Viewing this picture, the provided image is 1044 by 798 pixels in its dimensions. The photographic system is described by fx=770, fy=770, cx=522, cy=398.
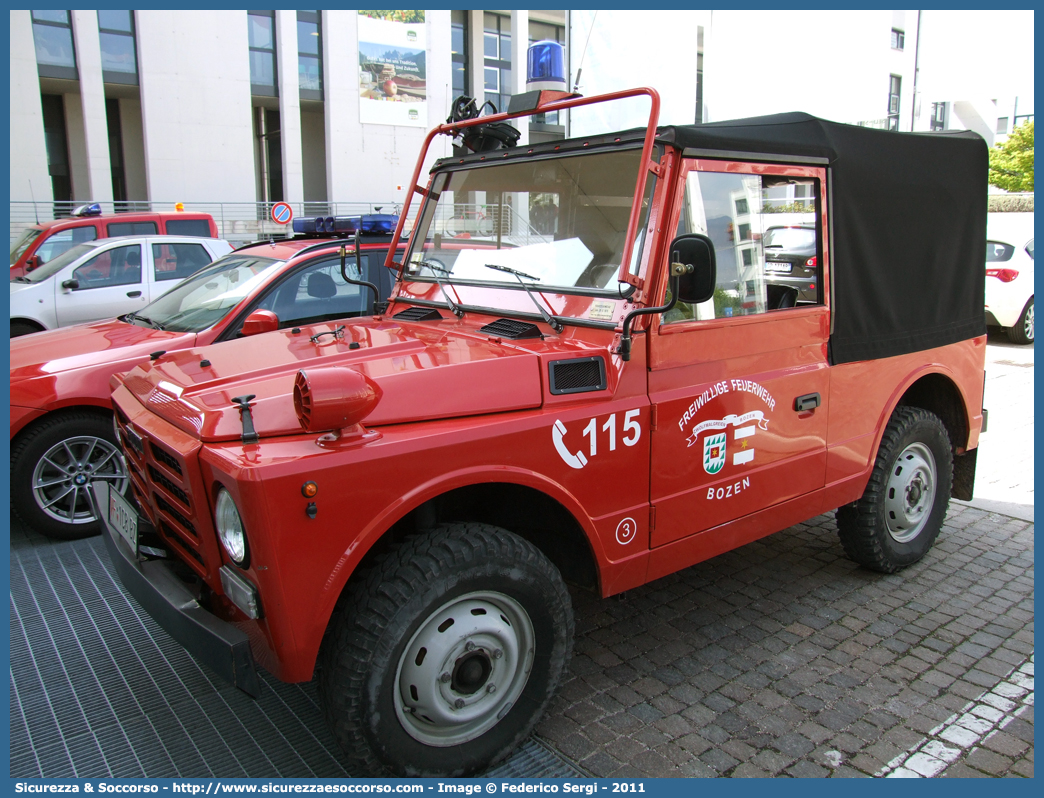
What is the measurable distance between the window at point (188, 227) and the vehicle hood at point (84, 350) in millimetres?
7374

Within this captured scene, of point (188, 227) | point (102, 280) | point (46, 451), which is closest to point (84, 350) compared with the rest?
point (46, 451)

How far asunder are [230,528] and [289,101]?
25.2 meters

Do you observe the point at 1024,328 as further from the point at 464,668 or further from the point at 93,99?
the point at 93,99

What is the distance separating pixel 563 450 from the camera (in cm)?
301

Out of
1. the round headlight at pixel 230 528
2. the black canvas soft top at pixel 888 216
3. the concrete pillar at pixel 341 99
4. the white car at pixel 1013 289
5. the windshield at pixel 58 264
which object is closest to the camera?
the round headlight at pixel 230 528

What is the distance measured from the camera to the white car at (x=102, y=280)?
9.74 meters

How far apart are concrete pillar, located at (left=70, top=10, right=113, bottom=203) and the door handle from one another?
22826 mm

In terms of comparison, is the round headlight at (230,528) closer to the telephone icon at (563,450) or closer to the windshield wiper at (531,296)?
the telephone icon at (563,450)

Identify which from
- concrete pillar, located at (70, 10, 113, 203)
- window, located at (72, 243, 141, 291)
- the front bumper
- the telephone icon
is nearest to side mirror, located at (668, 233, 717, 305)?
the telephone icon

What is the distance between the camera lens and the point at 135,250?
10086 mm

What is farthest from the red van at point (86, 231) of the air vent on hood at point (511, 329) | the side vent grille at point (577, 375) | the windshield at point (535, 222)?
the side vent grille at point (577, 375)

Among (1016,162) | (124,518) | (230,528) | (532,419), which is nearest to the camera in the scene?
(230,528)

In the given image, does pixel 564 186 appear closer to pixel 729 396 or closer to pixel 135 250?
pixel 729 396

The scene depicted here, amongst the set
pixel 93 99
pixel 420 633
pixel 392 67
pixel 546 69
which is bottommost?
pixel 420 633
